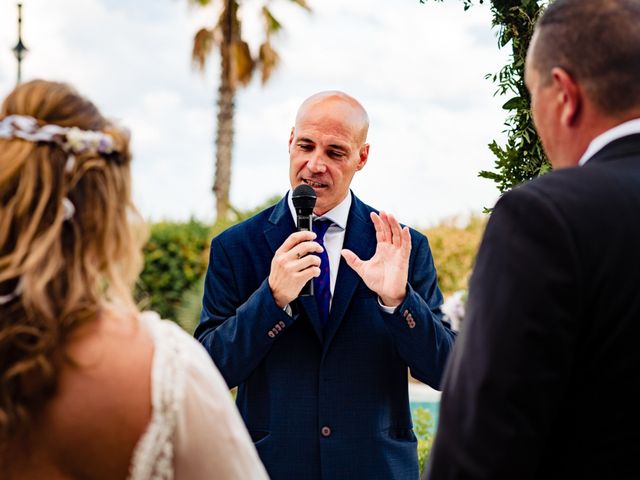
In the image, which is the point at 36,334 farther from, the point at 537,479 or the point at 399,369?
the point at 399,369

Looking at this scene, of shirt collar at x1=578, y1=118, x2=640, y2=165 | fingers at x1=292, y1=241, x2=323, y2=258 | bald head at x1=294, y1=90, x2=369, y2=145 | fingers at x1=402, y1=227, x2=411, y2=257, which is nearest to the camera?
shirt collar at x1=578, y1=118, x2=640, y2=165

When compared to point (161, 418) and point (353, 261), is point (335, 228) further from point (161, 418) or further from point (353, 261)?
point (161, 418)

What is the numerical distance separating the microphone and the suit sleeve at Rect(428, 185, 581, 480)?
175 cm

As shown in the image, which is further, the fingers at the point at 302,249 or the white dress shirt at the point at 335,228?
the white dress shirt at the point at 335,228

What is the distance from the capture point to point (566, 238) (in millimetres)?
1900

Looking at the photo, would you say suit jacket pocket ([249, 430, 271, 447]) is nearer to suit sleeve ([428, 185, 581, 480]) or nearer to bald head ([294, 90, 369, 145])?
bald head ([294, 90, 369, 145])

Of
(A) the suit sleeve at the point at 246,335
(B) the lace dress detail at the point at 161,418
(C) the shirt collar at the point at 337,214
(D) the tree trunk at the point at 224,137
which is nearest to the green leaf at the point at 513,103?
(C) the shirt collar at the point at 337,214

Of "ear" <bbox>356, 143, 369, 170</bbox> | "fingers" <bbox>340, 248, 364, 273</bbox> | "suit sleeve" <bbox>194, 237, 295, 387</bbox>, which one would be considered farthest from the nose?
"suit sleeve" <bbox>194, 237, 295, 387</bbox>

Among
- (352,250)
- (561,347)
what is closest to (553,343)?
(561,347)

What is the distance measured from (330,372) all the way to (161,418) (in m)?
1.81

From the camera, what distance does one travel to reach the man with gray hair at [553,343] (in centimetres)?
189

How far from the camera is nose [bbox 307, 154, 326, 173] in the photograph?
392cm

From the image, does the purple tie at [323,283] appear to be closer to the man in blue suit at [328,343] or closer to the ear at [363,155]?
the man in blue suit at [328,343]

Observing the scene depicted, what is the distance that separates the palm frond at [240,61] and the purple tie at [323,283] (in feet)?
70.0
